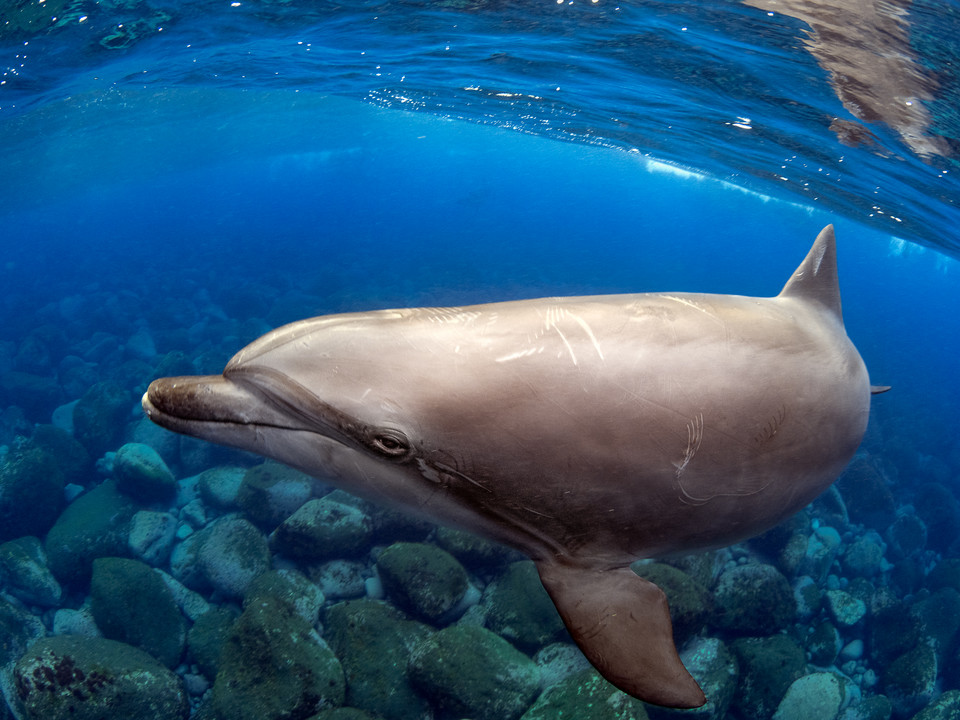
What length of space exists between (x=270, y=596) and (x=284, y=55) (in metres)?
16.6

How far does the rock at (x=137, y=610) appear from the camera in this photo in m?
7.65

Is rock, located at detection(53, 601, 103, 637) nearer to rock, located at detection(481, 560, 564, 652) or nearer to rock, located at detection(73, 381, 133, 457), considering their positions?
rock, located at detection(73, 381, 133, 457)

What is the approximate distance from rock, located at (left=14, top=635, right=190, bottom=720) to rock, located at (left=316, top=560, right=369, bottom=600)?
212 cm

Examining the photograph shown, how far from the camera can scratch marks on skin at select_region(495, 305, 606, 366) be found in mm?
2184

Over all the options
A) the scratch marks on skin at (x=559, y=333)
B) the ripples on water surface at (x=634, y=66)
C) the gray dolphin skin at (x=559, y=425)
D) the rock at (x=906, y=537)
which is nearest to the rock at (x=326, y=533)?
the gray dolphin skin at (x=559, y=425)

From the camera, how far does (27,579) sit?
9016 millimetres

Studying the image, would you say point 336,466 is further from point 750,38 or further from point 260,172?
point 260,172

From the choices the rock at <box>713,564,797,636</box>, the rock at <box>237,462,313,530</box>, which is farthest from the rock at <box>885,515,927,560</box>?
the rock at <box>237,462,313,530</box>

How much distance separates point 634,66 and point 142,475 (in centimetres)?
1349

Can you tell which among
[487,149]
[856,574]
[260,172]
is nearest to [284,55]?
[856,574]

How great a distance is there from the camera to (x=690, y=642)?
24.1 feet

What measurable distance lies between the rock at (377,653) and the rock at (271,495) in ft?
9.26

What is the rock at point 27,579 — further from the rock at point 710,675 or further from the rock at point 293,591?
the rock at point 710,675

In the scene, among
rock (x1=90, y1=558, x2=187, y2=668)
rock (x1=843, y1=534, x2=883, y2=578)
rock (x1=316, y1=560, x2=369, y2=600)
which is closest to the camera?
rock (x1=90, y1=558, x2=187, y2=668)
